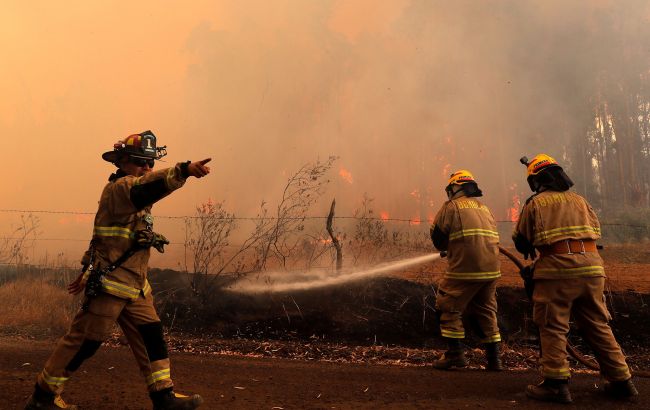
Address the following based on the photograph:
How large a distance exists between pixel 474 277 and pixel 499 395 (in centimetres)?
123

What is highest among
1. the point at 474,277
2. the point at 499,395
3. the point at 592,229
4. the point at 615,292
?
the point at 592,229

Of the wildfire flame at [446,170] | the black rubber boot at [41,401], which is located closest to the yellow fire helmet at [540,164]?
the black rubber boot at [41,401]

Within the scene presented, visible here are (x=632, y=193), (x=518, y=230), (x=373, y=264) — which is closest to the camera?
(x=518, y=230)

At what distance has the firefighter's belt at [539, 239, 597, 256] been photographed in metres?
3.71

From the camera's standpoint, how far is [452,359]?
4691 millimetres

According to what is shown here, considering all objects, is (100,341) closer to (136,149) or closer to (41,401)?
(41,401)

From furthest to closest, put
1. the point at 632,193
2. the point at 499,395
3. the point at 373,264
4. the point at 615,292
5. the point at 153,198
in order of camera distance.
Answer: the point at 632,193 < the point at 373,264 < the point at 615,292 < the point at 499,395 < the point at 153,198

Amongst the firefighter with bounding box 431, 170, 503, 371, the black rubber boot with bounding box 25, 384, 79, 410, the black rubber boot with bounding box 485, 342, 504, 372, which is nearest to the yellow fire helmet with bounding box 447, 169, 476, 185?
the firefighter with bounding box 431, 170, 503, 371

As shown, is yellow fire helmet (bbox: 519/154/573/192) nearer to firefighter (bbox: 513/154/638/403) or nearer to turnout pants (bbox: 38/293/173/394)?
firefighter (bbox: 513/154/638/403)

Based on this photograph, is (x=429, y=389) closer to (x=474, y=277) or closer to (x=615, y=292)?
(x=474, y=277)

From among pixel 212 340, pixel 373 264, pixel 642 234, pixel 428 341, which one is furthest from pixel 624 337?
pixel 642 234

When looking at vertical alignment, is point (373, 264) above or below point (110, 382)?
above

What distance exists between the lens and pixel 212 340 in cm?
588

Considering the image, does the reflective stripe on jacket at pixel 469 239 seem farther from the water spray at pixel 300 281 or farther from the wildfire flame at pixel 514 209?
the wildfire flame at pixel 514 209
